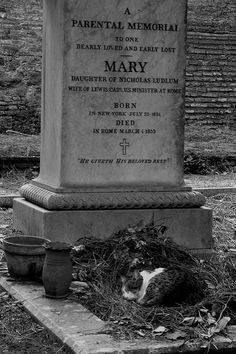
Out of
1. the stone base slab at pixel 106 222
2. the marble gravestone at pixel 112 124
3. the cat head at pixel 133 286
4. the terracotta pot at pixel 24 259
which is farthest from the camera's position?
the marble gravestone at pixel 112 124

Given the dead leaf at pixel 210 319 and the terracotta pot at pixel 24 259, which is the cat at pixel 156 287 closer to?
the dead leaf at pixel 210 319

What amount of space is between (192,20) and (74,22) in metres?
13.5

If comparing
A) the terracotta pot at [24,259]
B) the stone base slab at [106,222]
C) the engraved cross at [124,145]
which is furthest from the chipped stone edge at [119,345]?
the engraved cross at [124,145]

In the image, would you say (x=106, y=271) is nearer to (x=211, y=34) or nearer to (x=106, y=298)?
(x=106, y=298)

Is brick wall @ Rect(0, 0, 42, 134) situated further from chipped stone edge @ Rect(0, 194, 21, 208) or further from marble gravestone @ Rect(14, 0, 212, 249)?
marble gravestone @ Rect(14, 0, 212, 249)

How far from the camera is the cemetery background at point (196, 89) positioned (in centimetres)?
1496

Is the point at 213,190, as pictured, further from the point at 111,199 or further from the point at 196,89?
the point at 196,89

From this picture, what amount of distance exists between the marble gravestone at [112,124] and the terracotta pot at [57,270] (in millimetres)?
1313

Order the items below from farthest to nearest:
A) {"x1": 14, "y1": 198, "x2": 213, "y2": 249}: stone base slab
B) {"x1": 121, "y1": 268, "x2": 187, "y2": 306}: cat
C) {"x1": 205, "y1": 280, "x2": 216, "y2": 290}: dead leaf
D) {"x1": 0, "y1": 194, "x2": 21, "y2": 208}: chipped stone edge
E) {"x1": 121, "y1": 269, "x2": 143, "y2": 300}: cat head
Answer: {"x1": 0, "y1": 194, "x2": 21, "y2": 208}: chipped stone edge → {"x1": 14, "y1": 198, "x2": 213, "y2": 249}: stone base slab → {"x1": 205, "y1": 280, "x2": 216, "y2": 290}: dead leaf → {"x1": 121, "y1": 269, "x2": 143, "y2": 300}: cat head → {"x1": 121, "y1": 268, "x2": 187, "y2": 306}: cat

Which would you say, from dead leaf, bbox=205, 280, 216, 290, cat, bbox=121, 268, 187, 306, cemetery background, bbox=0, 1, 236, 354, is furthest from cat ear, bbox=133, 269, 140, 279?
cemetery background, bbox=0, 1, 236, 354

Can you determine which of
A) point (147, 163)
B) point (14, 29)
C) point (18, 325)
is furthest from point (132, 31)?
point (14, 29)

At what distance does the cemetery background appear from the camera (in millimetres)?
14961

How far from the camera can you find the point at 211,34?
20.2 m

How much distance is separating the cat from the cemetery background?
25.2ft
